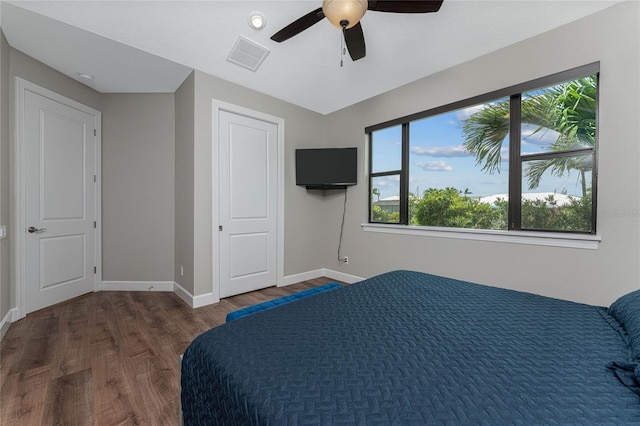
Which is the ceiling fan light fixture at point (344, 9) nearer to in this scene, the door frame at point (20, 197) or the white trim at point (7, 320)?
the door frame at point (20, 197)

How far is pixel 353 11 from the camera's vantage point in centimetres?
163

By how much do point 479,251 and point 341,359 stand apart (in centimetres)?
237

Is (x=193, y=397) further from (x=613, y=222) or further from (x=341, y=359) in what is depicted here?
(x=613, y=222)

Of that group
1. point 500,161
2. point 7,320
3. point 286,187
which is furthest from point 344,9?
point 7,320

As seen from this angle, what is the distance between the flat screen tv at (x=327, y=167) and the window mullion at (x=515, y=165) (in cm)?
178

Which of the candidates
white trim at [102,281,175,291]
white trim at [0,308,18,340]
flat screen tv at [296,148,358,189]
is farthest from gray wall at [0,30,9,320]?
flat screen tv at [296,148,358,189]

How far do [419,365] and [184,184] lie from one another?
125 inches

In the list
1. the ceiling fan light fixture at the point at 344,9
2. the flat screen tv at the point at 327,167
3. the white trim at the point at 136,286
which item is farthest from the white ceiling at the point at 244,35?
the white trim at the point at 136,286

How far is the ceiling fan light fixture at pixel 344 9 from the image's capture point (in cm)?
160

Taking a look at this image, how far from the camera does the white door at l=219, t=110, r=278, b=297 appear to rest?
320cm

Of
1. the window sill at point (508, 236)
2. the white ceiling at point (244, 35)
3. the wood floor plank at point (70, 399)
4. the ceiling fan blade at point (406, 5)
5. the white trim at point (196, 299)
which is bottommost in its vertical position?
the wood floor plank at point (70, 399)

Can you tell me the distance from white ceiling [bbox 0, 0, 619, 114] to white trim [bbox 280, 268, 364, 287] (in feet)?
8.53

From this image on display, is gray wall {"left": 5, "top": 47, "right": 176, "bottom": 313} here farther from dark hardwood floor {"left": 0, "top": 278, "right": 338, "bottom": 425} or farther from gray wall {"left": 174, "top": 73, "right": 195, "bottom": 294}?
dark hardwood floor {"left": 0, "top": 278, "right": 338, "bottom": 425}

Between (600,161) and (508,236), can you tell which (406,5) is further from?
(508,236)
